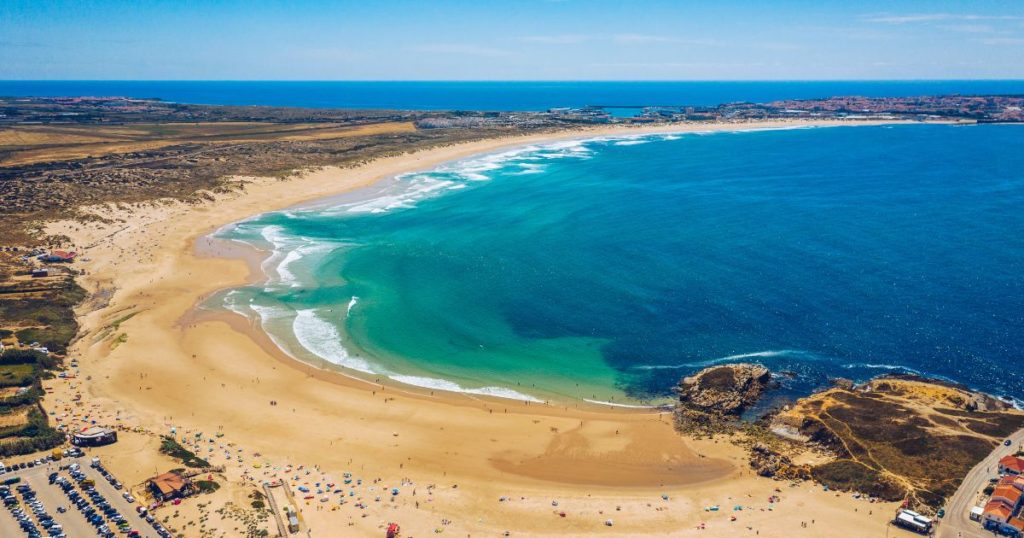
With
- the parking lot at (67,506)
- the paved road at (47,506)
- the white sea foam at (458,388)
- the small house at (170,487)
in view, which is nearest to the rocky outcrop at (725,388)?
the white sea foam at (458,388)

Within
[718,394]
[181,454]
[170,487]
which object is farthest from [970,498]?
[181,454]

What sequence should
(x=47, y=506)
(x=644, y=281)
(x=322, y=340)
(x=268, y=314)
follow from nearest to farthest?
(x=47, y=506), (x=322, y=340), (x=268, y=314), (x=644, y=281)

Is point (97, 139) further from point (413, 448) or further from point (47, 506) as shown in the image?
point (413, 448)

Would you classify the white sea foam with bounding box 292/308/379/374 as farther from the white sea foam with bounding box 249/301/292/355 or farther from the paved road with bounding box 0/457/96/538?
the paved road with bounding box 0/457/96/538

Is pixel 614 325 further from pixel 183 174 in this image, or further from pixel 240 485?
pixel 183 174

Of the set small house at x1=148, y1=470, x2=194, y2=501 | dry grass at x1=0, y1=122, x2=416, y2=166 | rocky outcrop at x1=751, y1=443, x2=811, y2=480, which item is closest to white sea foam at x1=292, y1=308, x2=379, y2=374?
small house at x1=148, y1=470, x2=194, y2=501

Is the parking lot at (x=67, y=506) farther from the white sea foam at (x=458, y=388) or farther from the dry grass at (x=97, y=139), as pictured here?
the dry grass at (x=97, y=139)
